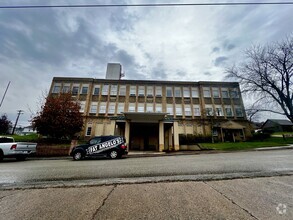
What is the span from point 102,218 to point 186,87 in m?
28.1

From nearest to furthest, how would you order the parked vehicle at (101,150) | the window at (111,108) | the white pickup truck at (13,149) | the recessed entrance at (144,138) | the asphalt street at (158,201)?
the asphalt street at (158,201) < the white pickup truck at (13,149) < the parked vehicle at (101,150) < the recessed entrance at (144,138) < the window at (111,108)

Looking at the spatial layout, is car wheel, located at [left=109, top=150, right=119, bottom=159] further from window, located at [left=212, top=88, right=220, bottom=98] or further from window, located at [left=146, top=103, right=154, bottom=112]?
window, located at [left=212, top=88, right=220, bottom=98]

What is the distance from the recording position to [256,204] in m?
2.38

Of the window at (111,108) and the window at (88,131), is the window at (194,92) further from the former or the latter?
the window at (88,131)

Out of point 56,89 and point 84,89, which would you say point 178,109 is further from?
point 56,89

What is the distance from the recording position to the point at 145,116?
16172mm

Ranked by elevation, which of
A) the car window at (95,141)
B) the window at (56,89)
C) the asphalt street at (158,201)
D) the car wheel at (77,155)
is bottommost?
the asphalt street at (158,201)

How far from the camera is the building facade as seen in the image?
2488 cm

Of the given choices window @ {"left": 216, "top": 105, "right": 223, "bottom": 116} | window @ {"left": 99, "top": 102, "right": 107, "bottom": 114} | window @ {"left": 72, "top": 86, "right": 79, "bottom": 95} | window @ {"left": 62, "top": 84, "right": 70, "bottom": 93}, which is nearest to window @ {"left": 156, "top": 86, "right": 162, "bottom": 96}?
window @ {"left": 99, "top": 102, "right": 107, "bottom": 114}

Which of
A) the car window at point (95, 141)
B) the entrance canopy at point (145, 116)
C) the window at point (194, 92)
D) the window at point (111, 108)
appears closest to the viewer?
the car window at point (95, 141)

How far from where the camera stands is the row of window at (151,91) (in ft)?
89.5

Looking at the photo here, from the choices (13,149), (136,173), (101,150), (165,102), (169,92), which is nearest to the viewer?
(136,173)

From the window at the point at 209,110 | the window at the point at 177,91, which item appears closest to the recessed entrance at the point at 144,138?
the window at the point at 177,91

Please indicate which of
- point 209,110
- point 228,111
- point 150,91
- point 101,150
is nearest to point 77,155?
point 101,150
